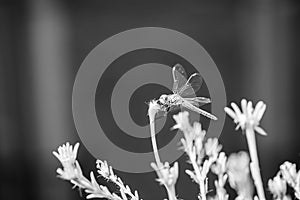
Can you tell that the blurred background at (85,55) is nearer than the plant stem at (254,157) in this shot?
No

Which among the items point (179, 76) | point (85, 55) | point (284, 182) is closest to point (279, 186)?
point (284, 182)

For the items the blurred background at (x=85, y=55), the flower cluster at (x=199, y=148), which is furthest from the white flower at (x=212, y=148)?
the blurred background at (x=85, y=55)

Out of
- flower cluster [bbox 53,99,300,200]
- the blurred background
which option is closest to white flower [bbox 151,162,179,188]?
flower cluster [bbox 53,99,300,200]

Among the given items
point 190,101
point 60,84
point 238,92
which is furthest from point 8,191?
point 190,101

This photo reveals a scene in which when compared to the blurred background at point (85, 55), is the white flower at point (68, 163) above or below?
below

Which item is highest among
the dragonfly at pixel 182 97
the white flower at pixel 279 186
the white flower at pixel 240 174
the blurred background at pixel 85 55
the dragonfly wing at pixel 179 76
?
the blurred background at pixel 85 55

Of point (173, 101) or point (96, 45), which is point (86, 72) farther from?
point (173, 101)

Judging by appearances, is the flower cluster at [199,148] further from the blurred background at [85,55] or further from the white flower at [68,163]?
the blurred background at [85,55]
